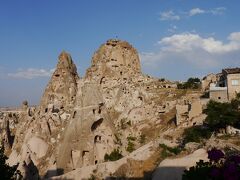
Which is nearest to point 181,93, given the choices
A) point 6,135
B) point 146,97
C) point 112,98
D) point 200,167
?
point 146,97

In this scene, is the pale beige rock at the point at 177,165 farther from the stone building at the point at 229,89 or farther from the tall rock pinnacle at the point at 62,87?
the tall rock pinnacle at the point at 62,87

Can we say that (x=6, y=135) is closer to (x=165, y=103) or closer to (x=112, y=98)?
(x=112, y=98)

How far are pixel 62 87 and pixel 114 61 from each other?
33.1 ft

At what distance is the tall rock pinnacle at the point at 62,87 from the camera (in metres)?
68.8

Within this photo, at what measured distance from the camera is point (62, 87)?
231 ft

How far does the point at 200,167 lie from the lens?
11359 mm

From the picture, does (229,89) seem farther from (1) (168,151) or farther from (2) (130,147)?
(1) (168,151)

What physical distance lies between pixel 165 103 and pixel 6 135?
30141 millimetres

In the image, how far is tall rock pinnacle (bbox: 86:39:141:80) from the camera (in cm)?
6800

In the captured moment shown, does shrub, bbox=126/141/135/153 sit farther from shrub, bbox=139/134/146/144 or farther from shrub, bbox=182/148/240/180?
shrub, bbox=182/148/240/180

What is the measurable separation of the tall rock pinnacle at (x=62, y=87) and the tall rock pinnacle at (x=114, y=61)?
147 inches

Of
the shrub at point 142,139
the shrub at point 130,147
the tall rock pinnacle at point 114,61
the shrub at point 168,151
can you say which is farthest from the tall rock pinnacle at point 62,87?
the shrub at point 168,151

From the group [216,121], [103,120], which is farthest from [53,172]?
[216,121]

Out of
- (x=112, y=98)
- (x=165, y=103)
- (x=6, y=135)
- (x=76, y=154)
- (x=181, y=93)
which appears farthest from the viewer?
(x=6, y=135)
